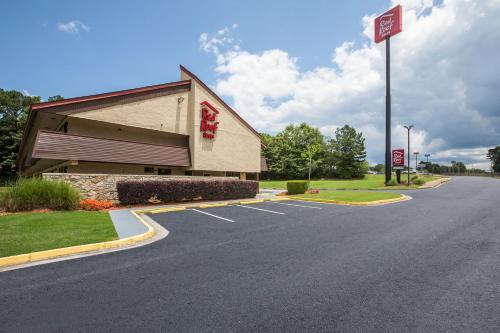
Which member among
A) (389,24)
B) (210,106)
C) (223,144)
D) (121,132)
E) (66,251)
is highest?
(389,24)

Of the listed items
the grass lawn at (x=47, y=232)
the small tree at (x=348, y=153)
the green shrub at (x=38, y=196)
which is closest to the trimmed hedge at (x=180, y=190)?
the green shrub at (x=38, y=196)

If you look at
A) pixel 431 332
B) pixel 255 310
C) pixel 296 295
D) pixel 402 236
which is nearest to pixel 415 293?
pixel 431 332

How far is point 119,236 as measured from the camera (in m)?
6.76

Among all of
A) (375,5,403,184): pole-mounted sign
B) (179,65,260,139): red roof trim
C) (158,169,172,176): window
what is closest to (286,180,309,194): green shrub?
(179,65,260,139): red roof trim

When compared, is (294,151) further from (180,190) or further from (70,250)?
(70,250)

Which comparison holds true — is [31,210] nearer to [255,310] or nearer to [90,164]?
[90,164]

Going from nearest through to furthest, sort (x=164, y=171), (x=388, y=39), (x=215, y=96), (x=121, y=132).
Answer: (x=121, y=132) → (x=164, y=171) → (x=215, y=96) → (x=388, y=39)

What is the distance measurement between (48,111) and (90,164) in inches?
167

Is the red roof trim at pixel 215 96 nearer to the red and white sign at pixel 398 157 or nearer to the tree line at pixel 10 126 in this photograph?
the red and white sign at pixel 398 157

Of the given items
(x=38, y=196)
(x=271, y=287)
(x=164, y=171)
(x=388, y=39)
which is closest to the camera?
(x=271, y=287)

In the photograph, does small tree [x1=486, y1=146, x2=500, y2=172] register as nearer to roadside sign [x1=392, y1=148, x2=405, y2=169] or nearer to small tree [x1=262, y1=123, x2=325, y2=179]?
small tree [x1=262, y1=123, x2=325, y2=179]

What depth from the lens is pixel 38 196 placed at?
10578 millimetres

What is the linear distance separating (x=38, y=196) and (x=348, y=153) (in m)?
59.4

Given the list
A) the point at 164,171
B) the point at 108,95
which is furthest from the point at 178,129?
the point at 108,95
